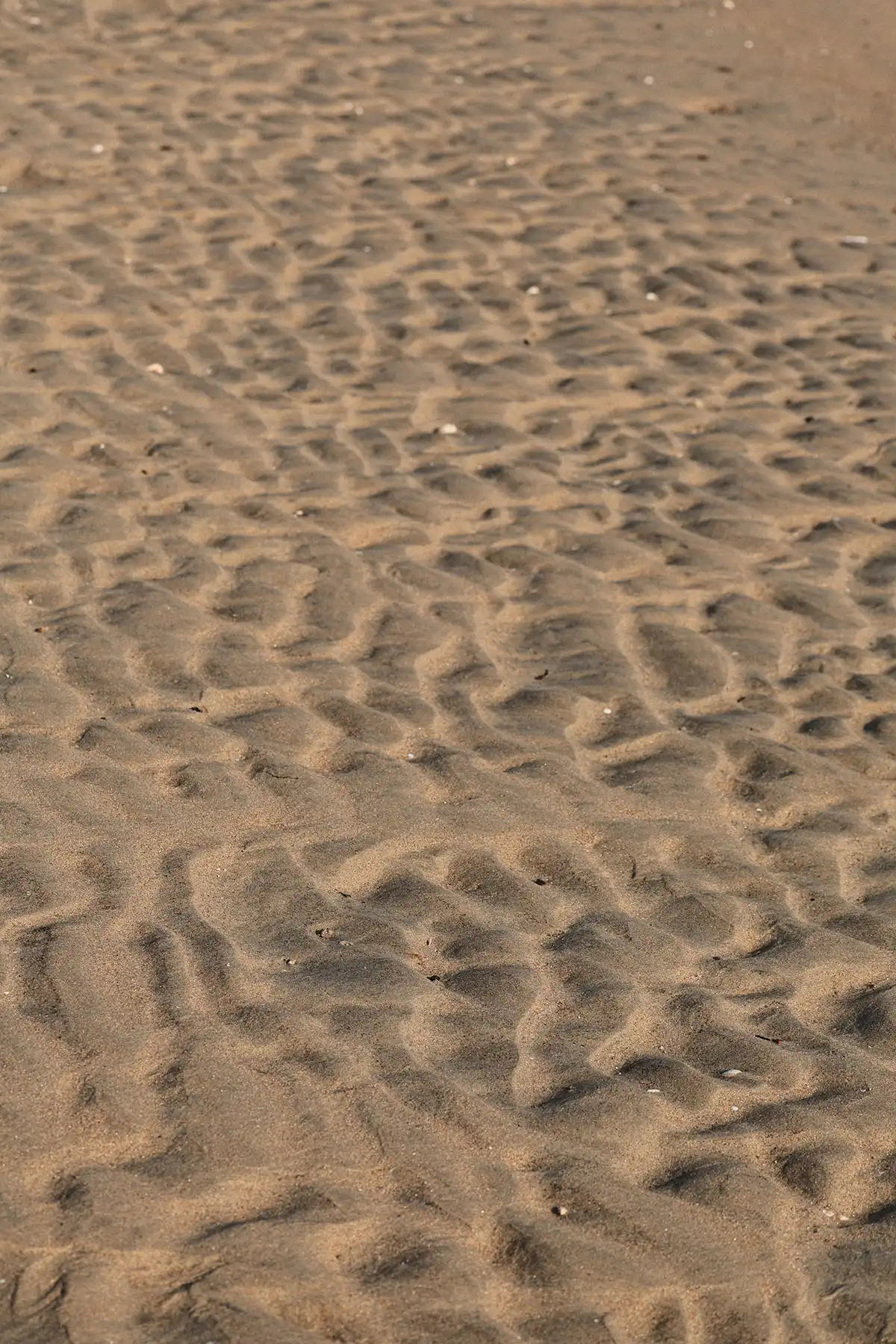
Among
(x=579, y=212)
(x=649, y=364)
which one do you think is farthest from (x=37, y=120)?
(x=649, y=364)

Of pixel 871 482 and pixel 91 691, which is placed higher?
pixel 91 691

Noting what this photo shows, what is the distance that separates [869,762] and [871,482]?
1.66 meters

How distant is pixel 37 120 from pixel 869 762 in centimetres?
534

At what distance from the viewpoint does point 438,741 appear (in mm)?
3906

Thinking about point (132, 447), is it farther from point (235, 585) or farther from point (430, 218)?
point (430, 218)

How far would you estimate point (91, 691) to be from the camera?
3.90 meters

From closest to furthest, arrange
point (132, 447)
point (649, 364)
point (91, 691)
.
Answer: point (91, 691), point (132, 447), point (649, 364)

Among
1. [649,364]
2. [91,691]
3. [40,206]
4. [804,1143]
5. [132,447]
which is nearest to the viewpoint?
[804,1143]

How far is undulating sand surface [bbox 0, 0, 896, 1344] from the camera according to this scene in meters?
2.59

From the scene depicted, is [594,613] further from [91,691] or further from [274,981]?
[274,981]

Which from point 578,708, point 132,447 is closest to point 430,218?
point 132,447

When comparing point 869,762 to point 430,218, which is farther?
point 430,218

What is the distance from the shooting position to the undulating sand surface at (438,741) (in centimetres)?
259

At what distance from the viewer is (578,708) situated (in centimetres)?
413
